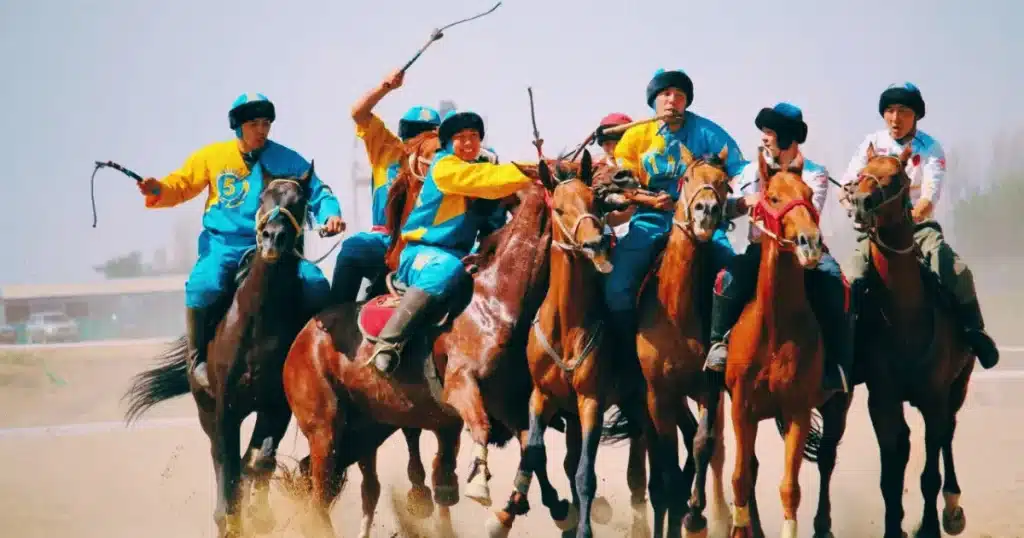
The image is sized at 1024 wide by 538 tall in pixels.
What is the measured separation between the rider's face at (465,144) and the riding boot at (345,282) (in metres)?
1.52

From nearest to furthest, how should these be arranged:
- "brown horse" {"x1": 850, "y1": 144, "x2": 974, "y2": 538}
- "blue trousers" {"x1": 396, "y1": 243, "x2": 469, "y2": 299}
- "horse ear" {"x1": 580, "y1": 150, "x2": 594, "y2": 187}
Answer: "horse ear" {"x1": 580, "y1": 150, "x2": 594, "y2": 187} < "brown horse" {"x1": 850, "y1": 144, "x2": 974, "y2": 538} < "blue trousers" {"x1": 396, "y1": 243, "x2": 469, "y2": 299}

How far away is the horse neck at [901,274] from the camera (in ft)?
31.2

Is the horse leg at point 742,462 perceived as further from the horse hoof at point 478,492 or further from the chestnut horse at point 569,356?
the horse hoof at point 478,492

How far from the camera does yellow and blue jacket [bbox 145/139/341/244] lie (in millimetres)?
10805

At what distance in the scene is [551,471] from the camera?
1628cm

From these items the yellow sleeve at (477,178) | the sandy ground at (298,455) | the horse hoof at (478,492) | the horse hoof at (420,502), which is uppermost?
the yellow sleeve at (477,178)

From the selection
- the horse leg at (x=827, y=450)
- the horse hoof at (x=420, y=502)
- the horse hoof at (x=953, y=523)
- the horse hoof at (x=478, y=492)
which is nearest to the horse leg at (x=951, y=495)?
the horse hoof at (x=953, y=523)

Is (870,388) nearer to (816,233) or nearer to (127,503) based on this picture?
(816,233)

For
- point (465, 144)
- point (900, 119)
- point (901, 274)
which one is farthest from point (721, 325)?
point (900, 119)

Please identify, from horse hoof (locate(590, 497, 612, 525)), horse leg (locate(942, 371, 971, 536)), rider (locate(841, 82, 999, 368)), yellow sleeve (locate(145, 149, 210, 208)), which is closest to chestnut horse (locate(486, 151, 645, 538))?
horse hoof (locate(590, 497, 612, 525))

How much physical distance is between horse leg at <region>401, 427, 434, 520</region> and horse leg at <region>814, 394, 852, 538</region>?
2911mm

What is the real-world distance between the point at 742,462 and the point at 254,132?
412 centimetres

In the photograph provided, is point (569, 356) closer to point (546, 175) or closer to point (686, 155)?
point (546, 175)

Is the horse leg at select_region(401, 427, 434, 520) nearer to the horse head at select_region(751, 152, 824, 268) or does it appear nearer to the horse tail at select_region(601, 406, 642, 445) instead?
the horse tail at select_region(601, 406, 642, 445)
